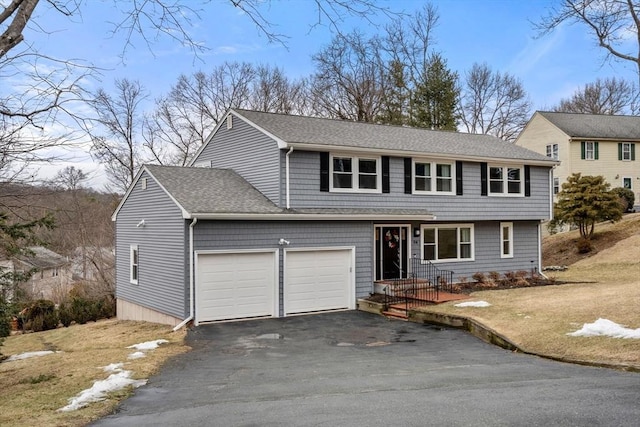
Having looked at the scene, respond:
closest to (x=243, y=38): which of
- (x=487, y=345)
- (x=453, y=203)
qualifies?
(x=487, y=345)

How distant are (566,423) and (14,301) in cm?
1109

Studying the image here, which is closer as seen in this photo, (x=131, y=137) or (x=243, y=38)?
(x=243, y=38)

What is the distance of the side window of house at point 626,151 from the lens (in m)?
35.7

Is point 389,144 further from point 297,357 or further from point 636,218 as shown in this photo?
point 636,218

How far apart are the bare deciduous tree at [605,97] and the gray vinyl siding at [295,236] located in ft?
134

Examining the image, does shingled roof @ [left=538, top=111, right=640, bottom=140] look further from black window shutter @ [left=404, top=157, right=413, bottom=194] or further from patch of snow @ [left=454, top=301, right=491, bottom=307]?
patch of snow @ [left=454, top=301, right=491, bottom=307]

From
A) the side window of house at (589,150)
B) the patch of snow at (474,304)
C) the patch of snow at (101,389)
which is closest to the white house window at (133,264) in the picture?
the patch of snow at (101,389)

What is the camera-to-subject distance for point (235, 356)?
10.7 metres

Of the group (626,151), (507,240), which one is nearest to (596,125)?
(626,151)

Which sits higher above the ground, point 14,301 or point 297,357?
point 14,301

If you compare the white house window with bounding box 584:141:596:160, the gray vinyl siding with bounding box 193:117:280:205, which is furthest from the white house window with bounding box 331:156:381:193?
the white house window with bounding box 584:141:596:160

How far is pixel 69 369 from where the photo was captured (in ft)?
31.9

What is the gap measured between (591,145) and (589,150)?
410mm

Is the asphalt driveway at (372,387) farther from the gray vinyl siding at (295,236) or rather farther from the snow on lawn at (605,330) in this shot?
the gray vinyl siding at (295,236)
